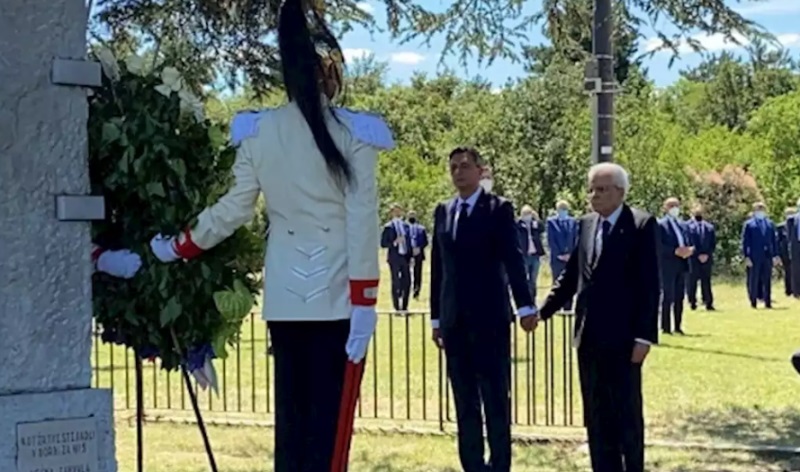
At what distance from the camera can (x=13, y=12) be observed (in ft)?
12.2

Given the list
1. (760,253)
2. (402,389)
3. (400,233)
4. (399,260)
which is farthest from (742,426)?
(400,233)

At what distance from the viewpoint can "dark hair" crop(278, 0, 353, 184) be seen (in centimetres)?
394

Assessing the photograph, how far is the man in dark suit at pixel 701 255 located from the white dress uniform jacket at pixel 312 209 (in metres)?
14.5

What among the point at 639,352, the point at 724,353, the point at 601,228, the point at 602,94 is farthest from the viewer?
the point at 724,353

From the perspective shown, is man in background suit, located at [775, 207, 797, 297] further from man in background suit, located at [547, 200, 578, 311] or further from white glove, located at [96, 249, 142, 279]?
white glove, located at [96, 249, 142, 279]

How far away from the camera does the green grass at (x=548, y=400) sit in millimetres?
7398

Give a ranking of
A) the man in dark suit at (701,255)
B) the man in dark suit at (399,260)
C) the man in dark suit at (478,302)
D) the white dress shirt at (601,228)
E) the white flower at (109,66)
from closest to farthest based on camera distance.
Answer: the white flower at (109,66) < the white dress shirt at (601,228) < the man in dark suit at (478,302) < the man in dark suit at (701,255) < the man in dark suit at (399,260)

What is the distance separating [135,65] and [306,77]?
0.87 m

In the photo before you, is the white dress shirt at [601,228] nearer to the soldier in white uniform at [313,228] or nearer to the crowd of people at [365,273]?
the crowd of people at [365,273]

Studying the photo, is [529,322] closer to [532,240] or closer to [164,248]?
[164,248]

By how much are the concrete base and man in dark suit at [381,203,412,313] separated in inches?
634

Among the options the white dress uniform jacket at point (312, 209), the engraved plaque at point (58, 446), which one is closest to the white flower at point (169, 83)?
the white dress uniform jacket at point (312, 209)

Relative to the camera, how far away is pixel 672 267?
15.6 metres

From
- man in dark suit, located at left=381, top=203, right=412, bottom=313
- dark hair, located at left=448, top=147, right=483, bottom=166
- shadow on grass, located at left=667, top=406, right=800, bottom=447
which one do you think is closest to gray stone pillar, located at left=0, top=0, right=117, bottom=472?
dark hair, located at left=448, top=147, right=483, bottom=166
